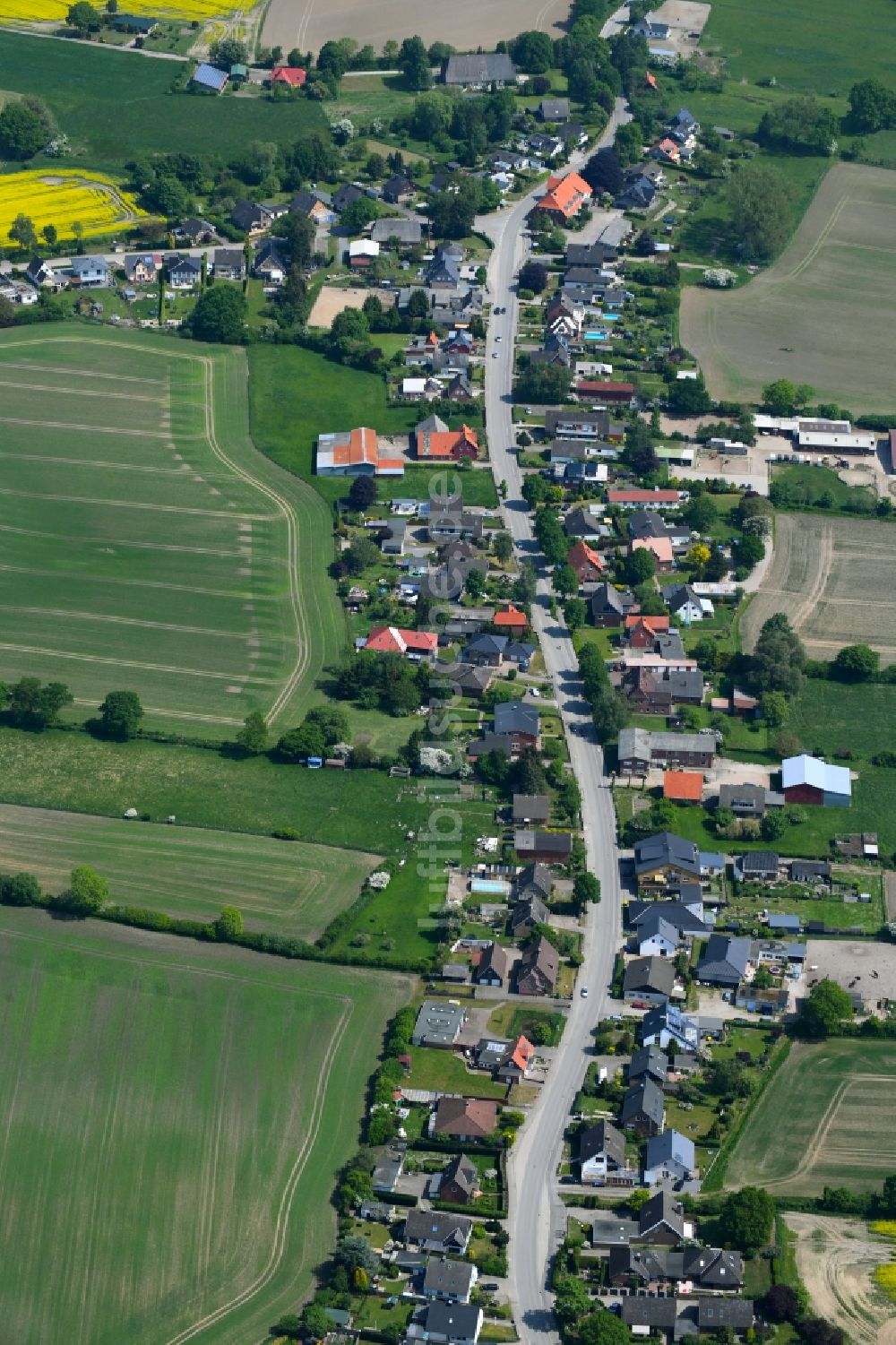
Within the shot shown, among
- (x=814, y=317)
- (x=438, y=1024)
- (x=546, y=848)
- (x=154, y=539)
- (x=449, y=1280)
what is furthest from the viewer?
(x=814, y=317)

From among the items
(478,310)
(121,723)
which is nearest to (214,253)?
(478,310)

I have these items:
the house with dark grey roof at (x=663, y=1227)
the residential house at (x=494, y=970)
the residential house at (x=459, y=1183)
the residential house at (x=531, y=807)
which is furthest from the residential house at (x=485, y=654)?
the house with dark grey roof at (x=663, y=1227)

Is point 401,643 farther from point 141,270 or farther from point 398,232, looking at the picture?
point 398,232

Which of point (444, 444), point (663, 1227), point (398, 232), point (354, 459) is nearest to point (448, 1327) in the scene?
point (663, 1227)

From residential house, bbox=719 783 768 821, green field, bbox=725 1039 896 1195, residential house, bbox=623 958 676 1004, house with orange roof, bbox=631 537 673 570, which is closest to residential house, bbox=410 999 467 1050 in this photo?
residential house, bbox=623 958 676 1004

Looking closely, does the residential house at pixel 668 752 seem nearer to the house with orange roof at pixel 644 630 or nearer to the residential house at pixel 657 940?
the house with orange roof at pixel 644 630
